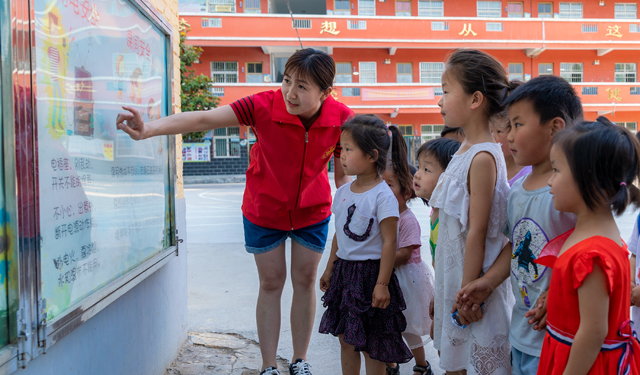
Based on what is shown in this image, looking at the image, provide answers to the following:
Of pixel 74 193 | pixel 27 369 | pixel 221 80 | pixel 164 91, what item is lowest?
pixel 27 369

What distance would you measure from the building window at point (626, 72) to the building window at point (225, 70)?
16.9 metres

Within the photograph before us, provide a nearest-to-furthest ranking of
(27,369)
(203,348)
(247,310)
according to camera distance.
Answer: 1. (27,369)
2. (203,348)
3. (247,310)

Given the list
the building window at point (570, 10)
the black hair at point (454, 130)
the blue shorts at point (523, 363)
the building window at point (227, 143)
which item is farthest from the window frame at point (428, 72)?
the blue shorts at point (523, 363)

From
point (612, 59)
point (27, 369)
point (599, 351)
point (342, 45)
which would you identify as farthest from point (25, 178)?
point (612, 59)

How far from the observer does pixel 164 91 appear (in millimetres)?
2406

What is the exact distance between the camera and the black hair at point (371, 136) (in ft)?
6.61

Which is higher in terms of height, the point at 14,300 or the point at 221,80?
the point at 221,80

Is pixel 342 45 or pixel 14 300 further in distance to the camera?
pixel 342 45

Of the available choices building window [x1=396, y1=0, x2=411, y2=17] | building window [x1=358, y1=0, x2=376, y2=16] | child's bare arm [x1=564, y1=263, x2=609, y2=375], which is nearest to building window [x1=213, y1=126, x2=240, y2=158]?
building window [x1=358, y1=0, x2=376, y2=16]

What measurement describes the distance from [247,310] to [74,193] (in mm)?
2166

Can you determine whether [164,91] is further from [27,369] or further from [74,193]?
[27,369]

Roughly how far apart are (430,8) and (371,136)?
2078cm

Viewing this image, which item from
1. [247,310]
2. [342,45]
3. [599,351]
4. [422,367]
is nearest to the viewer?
[599,351]

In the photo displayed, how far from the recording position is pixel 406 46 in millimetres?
19641
